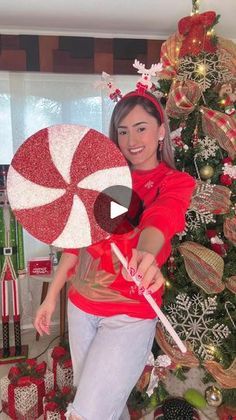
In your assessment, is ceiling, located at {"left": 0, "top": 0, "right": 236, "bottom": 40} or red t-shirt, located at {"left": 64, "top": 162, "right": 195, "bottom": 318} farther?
ceiling, located at {"left": 0, "top": 0, "right": 236, "bottom": 40}

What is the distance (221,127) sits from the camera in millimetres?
1430

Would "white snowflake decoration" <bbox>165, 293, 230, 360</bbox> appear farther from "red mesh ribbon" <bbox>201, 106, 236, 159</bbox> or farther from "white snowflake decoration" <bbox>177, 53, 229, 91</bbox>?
"white snowflake decoration" <bbox>177, 53, 229, 91</bbox>

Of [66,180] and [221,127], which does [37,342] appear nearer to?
[221,127]

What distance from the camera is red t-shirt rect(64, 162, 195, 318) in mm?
849

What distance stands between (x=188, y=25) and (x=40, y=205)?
1182 millimetres

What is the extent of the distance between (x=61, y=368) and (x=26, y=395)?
0.19 meters

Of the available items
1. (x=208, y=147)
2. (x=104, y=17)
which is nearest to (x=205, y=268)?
(x=208, y=147)

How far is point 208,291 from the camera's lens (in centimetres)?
140

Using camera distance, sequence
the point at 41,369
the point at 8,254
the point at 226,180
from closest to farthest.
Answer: the point at 226,180 < the point at 41,369 < the point at 8,254

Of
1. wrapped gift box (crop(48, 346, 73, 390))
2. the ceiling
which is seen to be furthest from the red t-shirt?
the ceiling

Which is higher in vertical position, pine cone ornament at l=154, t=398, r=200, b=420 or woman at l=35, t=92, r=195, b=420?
woman at l=35, t=92, r=195, b=420

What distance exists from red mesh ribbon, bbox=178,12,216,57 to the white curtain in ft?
2.76

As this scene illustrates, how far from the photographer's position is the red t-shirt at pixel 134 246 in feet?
2.78

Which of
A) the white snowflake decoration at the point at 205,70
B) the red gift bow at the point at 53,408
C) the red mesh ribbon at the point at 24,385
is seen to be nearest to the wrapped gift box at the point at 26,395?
the red mesh ribbon at the point at 24,385
